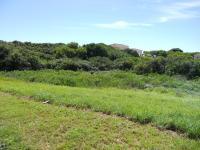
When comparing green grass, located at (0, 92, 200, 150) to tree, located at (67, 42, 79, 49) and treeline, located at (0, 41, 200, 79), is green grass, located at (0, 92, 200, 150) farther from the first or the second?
tree, located at (67, 42, 79, 49)

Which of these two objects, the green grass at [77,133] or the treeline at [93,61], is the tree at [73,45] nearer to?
the treeline at [93,61]

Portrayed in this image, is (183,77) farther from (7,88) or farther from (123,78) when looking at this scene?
(7,88)

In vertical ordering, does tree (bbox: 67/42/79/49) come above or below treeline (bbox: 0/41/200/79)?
above

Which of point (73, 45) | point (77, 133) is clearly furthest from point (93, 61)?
point (77, 133)

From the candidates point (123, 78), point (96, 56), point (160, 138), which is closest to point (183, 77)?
point (123, 78)

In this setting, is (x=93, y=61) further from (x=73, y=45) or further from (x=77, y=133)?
(x=77, y=133)

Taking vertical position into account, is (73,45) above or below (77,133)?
above

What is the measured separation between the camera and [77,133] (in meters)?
7.86

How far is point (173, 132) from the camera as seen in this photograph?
8.23 m

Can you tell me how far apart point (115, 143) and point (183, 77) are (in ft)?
59.4

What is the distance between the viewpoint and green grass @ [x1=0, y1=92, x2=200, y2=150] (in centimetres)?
733

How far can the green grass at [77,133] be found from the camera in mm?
7328

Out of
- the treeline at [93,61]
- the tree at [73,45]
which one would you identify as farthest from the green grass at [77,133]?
the tree at [73,45]

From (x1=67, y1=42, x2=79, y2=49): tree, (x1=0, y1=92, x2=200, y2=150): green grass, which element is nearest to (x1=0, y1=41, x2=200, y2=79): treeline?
(x1=67, y1=42, x2=79, y2=49): tree
